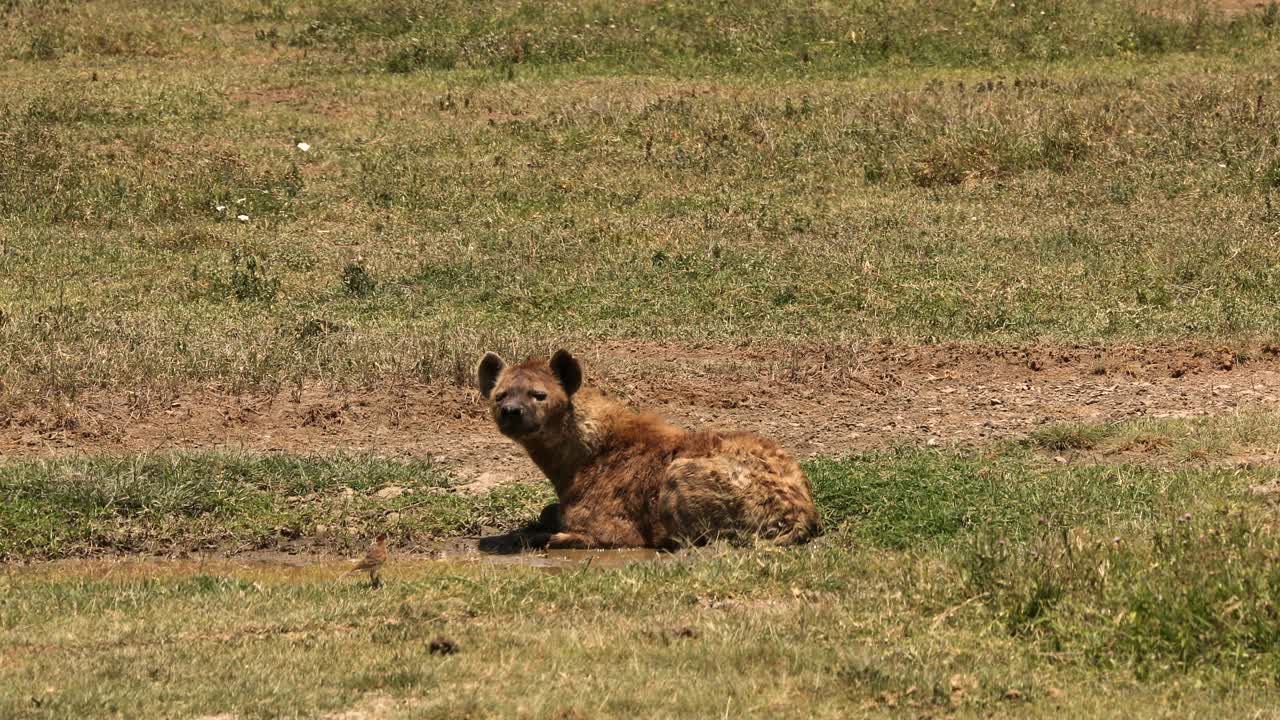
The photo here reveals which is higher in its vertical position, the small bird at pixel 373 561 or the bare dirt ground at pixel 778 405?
the small bird at pixel 373 561

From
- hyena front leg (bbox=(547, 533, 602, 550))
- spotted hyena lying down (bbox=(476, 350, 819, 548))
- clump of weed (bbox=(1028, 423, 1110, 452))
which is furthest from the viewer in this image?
clump of weed (bbox=(1028, 423, 1110, 452))

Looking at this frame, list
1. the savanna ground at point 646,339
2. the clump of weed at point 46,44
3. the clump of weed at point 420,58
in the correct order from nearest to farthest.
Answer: the savanna ground at point 646,339
the clump of weed at point 420,58
the clump of weed at point 46,44

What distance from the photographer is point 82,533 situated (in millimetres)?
8945

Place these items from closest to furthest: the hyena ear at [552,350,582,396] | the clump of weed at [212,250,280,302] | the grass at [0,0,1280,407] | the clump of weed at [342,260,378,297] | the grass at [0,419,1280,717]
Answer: the grass at [0,419,1280,717], the hyena ear at [552,350,582,396], the grass at [0,0,1280,407], the clump of weed at [212,250,280,302], the clump of weed at [342,260,378,297]

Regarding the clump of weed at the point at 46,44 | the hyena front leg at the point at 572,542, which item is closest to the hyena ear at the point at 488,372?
the hyena front leg at the point at 572,542

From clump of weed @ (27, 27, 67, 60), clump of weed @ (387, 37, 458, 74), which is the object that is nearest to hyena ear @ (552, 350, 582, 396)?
clump of weed @ (387, 37, 458, 74)

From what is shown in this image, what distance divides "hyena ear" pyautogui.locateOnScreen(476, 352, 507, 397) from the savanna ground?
0.69 m

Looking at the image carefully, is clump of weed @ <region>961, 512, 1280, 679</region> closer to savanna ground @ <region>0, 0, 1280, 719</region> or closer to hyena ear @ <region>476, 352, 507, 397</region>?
savanna ground @ <region>0, 0, 1280, 719</region>

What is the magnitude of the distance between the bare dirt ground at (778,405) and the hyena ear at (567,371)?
1.20 m

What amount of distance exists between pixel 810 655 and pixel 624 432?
9.35ft

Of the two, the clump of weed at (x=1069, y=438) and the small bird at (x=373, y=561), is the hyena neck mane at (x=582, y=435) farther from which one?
the clump of weed at (x=1069, y=438)

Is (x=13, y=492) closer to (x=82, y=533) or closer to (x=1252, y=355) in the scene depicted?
(x=82, y=533)

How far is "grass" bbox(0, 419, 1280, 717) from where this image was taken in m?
5.97

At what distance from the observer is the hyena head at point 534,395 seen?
875 centimetres
